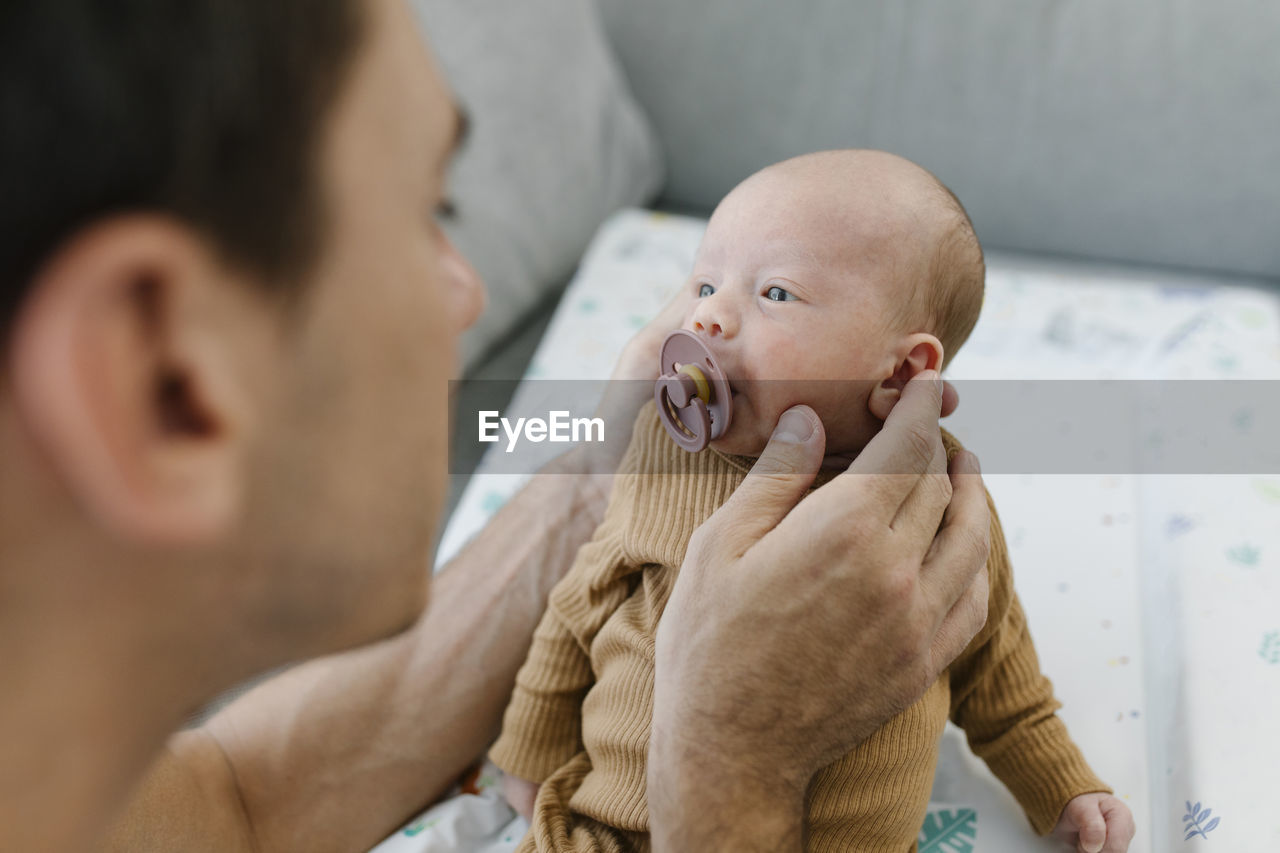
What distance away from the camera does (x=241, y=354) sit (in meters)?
0.41

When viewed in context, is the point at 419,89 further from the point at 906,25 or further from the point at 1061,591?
the point at 906,25

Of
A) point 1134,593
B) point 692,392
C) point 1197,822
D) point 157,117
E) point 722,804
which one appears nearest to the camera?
point 157,117

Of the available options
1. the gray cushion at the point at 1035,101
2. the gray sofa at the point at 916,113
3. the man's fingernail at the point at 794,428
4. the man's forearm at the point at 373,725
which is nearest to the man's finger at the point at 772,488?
the man's fingernail at the point at 794,428

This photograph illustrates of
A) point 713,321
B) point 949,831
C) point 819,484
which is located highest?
point 713,321

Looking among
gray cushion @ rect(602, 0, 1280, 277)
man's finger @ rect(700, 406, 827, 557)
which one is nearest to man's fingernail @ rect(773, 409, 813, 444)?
man's finger @ rect(700, 406, 827, 557)

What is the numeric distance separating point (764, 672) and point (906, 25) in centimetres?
157

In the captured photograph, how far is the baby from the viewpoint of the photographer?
0.77 meters

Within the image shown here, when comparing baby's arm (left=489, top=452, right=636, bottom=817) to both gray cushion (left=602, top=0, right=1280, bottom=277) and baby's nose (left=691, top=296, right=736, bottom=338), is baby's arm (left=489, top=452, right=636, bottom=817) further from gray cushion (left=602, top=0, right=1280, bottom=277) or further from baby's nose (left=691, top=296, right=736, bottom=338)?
gray cushion (left=602, top=0, right=1280, bottom=277)

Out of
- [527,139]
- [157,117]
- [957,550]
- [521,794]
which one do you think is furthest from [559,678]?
[527,139]

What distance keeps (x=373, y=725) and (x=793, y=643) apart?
1.52 feet

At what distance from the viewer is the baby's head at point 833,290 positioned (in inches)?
30.6

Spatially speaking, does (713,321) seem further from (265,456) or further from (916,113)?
(916,113)

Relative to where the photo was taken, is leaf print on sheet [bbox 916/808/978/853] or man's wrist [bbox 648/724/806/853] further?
leaf print on sheet [bbox 916/808/978/853]

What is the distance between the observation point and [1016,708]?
865mm
